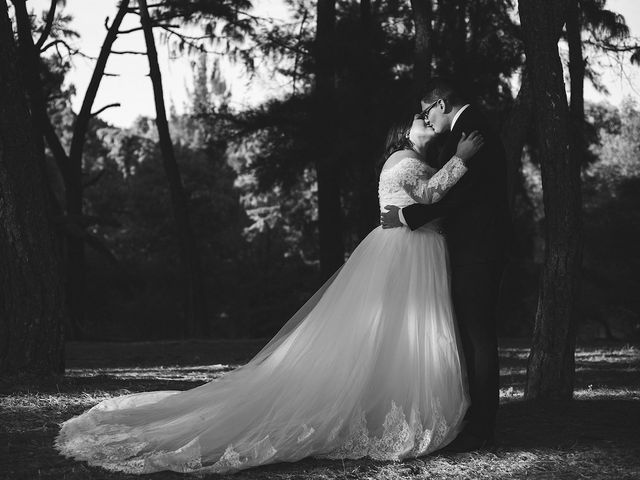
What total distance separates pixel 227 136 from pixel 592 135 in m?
8.32

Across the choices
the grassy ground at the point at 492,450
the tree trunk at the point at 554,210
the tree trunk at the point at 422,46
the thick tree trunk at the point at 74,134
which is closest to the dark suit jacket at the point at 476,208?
the grassy ground at the point at 492,450

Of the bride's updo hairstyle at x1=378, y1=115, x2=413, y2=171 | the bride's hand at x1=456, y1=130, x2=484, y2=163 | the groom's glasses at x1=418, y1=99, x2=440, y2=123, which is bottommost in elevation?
the bride's hand at x1=456, y1=130, x2=484, y2=163

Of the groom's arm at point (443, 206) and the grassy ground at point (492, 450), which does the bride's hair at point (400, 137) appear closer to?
the groom's arm at point (443, 206)

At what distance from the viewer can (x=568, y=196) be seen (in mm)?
6242

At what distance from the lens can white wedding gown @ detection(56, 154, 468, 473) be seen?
14.4ft

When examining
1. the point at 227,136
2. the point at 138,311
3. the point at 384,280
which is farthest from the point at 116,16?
the point at 384,280

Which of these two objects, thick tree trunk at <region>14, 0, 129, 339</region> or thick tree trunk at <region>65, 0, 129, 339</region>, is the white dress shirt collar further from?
thick tree trunk at <region>65, 0, 129, 339</region>

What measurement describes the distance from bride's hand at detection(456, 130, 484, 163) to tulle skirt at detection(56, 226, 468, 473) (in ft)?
1.81

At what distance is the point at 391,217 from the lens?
507 centimetres

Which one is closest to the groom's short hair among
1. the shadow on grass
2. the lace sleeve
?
the lace sleeve

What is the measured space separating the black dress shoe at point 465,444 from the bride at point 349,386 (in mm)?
64

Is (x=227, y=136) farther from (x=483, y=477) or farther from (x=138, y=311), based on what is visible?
(x=483, y=477)

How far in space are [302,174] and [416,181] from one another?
12.9 metres

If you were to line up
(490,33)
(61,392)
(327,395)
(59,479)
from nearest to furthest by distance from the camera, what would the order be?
(59,479), (327,395), (61,392), (490,33)
